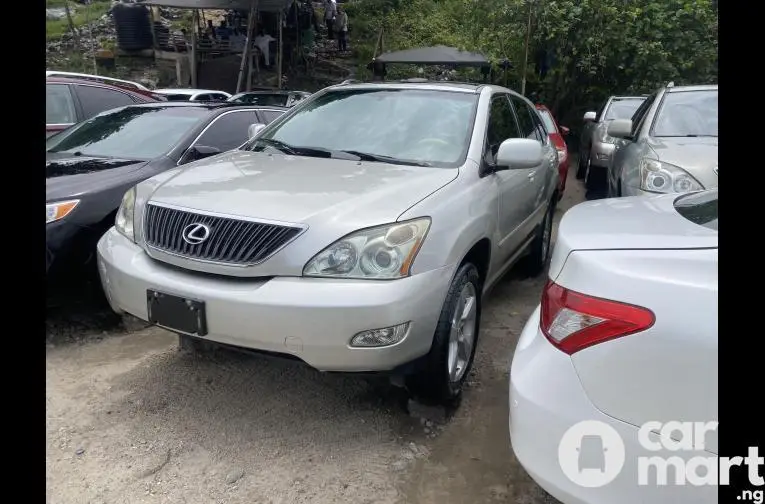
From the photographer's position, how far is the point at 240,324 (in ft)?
8.12

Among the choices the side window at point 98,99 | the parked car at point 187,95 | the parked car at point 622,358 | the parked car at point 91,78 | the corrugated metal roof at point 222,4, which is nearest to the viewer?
the parked car at point 622,358

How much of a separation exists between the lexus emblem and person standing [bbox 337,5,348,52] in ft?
50.1

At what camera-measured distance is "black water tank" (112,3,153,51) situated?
14.6 m

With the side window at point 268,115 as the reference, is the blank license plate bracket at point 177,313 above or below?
below

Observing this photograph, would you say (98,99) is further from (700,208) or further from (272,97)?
(700,208)

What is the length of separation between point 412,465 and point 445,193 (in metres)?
1.27

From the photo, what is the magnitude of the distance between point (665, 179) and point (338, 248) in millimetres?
2964

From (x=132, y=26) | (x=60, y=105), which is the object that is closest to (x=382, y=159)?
(x=60, y=105)

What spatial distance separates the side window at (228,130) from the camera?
15.9 ft

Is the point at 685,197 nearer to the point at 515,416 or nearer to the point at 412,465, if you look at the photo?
the point at 515,416

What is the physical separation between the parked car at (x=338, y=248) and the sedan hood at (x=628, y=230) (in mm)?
658

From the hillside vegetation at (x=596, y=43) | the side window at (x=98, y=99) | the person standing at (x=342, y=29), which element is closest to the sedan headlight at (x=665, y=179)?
the side window at (x=98, y=99)

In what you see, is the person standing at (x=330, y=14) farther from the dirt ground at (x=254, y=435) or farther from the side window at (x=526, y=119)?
the dirt ground at (x=254, y=435)
